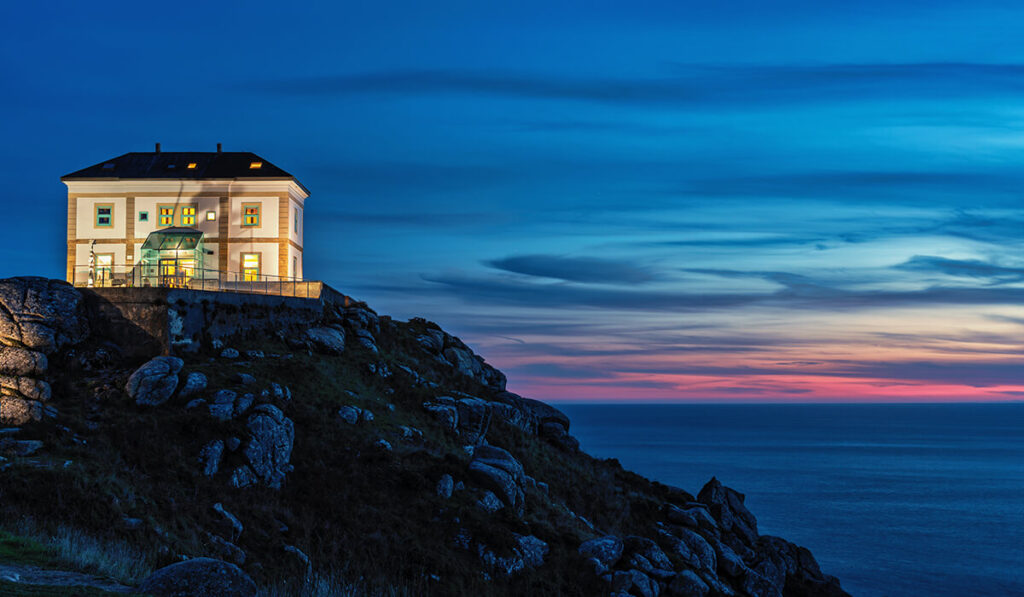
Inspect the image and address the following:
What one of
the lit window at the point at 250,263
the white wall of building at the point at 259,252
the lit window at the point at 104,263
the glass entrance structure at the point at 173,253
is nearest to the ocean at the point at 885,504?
the white wall of building at the point at 259,252

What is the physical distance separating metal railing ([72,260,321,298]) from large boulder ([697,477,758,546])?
2649 centimetres

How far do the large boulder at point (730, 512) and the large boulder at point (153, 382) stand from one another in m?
30.6

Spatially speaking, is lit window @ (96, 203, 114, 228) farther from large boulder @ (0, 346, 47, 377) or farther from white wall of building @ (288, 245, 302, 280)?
large boulder @ (0, 346, 47, 377)

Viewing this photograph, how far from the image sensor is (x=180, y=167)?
2191 inches

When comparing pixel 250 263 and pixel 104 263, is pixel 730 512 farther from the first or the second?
pixel 104 263

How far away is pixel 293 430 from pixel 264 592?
1712cm

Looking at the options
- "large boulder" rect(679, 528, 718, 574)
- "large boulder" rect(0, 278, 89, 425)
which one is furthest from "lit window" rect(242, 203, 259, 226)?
"large boulder" rect(679, 528, 718, 574)

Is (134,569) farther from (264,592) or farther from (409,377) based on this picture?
(409,377)

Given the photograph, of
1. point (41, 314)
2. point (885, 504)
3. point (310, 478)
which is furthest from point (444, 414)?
point (885, 504)

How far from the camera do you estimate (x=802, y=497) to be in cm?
10350

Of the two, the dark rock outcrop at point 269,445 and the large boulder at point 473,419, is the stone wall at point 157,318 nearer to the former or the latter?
the dark rock outcrop at point 269,445

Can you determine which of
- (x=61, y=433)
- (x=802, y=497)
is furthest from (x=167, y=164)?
(x=802, y=497)

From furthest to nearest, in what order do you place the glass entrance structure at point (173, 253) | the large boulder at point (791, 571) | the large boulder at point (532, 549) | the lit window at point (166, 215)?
1. the lit window at point (166, 215)
2. the glass entrance structure at point (173, 253)
3. the large boulder at point (791, 571)
4. the large boulder at point (532, 549)

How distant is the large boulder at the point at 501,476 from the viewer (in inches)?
1358
